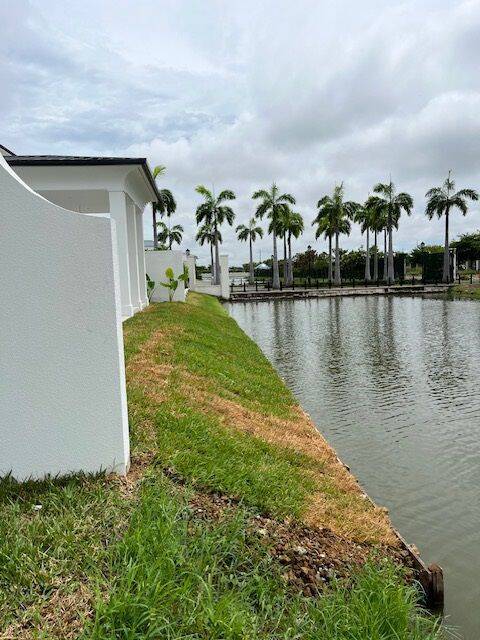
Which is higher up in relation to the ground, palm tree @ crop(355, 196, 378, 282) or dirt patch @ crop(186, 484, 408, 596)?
palm tree @ crop(355, 196, 378, 282)

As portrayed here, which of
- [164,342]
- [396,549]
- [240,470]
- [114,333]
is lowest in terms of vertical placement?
[396,549]

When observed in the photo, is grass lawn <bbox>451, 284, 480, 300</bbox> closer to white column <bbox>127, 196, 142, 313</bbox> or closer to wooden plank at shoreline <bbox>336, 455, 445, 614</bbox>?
white column <bbox>127, 196, 142, 313</bbox>

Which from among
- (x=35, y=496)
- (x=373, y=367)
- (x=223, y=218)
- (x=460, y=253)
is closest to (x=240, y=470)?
(x=35, y=496)

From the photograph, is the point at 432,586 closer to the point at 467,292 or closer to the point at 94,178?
the point at 94,178

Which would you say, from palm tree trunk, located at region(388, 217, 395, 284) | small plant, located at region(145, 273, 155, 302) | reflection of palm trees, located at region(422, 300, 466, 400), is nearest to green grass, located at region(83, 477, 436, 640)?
reflection of palm trees, located at region(422, 300, 466, 400)

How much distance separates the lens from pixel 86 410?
391cm

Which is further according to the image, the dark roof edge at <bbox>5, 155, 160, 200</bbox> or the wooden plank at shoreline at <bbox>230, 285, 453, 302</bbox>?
the wooden plank at shoreline at <bbox>230, 285, 453, 302</bbox>

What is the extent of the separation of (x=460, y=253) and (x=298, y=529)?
260ft

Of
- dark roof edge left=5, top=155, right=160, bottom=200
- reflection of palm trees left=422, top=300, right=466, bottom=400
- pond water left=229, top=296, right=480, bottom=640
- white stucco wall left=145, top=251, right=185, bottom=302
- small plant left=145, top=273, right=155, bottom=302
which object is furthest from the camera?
white stucco wall left=145, top=251, right=185, bottom=302

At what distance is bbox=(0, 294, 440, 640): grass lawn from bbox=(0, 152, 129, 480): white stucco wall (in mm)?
289

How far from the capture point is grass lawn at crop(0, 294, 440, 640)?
2762mm

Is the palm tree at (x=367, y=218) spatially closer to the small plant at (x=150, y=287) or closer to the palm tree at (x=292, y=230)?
the palm tree at (x=292, y=230)

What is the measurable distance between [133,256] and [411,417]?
10.3 meters

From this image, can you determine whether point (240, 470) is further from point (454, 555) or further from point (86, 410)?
point (454, 555)
